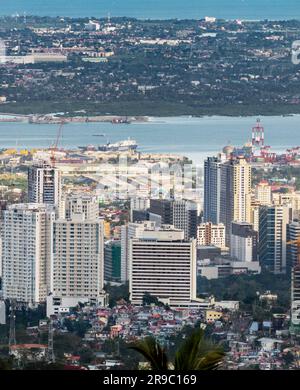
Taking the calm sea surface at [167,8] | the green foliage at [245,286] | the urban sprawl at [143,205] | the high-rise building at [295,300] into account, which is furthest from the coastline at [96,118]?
the high-rise building at [295,300]

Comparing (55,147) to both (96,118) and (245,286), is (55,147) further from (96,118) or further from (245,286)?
(245,286)

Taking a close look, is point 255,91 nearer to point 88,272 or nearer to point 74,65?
point 74,65

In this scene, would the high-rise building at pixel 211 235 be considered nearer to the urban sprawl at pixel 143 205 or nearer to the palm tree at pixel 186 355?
the urban sprawl at pixel 143 205

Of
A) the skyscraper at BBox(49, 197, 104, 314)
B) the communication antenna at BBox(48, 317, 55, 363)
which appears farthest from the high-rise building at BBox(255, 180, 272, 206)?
the communication antenna at BBox(48, 317, 55, 363)

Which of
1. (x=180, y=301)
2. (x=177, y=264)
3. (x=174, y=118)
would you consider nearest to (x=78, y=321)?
(x=180, y=301)

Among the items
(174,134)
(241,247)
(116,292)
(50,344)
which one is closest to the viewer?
(50,344)

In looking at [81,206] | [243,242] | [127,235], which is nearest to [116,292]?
[127,235]
